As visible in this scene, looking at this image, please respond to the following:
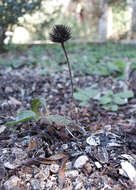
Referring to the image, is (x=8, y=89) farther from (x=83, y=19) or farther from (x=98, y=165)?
(x=83, y=19)

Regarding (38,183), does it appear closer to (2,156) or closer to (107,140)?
(2,156)

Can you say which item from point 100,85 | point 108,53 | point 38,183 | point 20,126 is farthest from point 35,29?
point 38,183

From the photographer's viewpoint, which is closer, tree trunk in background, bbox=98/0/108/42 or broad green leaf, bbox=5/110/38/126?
broad green leaf, bbox=5/110/38/126

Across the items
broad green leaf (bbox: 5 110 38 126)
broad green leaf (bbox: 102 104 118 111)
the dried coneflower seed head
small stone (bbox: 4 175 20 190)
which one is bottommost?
small stone (bbox: 4 175 20 190)

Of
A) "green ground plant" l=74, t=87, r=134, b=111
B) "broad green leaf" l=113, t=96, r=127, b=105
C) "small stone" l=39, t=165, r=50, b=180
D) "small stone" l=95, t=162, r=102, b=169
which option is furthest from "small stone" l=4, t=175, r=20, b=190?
"broad green leaf" l=113, t=96, r=127, b=105

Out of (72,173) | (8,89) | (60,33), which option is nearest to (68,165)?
(72,173)

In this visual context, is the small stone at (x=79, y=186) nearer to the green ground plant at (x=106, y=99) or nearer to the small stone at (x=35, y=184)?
the small stone at (x=35, y=184)

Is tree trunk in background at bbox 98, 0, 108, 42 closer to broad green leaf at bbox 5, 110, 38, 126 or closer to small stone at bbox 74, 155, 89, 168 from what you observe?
broad green leaf at bbox 5, 110, 38, 126
